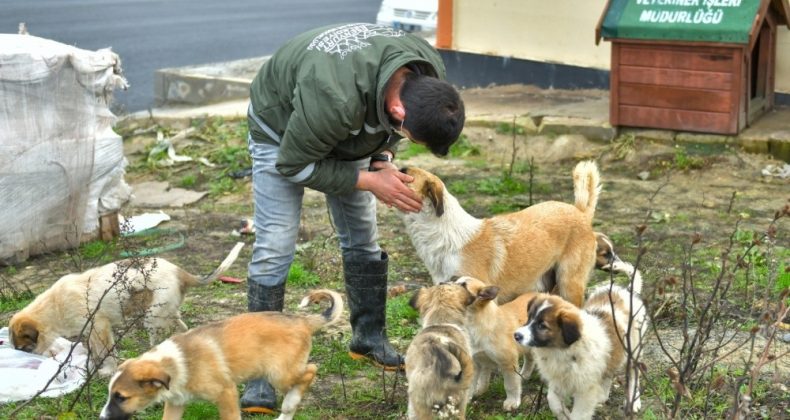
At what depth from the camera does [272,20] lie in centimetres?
2533

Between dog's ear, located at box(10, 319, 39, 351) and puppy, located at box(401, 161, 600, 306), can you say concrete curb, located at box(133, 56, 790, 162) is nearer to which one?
puppy, located at box(401, 161, 600, 306)

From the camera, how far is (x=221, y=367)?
5629 mm

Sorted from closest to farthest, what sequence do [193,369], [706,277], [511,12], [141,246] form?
[193,369], [706,277], [141,246], [511,12]

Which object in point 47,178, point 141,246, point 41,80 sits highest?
point 41,80

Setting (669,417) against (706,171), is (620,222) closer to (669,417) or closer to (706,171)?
(706,171)

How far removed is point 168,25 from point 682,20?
15524 mm

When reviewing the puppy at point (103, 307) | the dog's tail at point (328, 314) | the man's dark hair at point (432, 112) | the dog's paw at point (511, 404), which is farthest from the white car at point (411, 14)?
the man's dark hair at point (432, 112)

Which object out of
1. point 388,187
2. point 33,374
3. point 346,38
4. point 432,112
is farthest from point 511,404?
point 33,374

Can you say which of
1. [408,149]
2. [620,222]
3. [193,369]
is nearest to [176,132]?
[408,149]

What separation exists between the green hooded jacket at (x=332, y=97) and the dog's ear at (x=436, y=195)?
0.79 m

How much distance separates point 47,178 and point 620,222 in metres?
4.96

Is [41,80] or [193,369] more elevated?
[41,80]

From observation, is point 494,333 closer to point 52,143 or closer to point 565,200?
point 52,143

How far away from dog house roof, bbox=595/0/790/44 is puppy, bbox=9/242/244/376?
6463 millimetres
